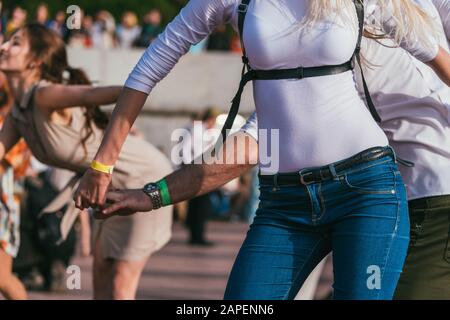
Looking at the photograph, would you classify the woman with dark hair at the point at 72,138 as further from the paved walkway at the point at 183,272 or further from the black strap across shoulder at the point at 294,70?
the paved walkway at the point at 183,272

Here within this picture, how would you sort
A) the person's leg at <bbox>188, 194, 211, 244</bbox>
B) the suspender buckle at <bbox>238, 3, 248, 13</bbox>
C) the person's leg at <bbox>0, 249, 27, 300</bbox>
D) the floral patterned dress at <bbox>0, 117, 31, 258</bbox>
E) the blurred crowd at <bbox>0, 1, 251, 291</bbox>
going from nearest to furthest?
the suspender buckle at <bbox>238, 3, 248, 13</bbox> < the person's leg at <bbox>0, 249, 27, 300</bbox> < the floral patterned dress at <bbox>0, 117, 31, 258</bbox> < the blurred crowd at <bbox>0, 1, 251, 291</bbox> < the person's leg at <bbox>188, 194, 211, 244</bbox>

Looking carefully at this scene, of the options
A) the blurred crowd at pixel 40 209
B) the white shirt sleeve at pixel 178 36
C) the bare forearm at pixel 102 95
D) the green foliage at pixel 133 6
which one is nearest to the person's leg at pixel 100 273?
the blurred crowd at pixel 40 209

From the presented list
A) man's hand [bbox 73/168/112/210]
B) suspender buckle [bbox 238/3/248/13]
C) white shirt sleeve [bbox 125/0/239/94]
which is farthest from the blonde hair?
man's hand [bbox 73/168/112/210]

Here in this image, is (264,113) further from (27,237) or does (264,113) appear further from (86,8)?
(86,8)

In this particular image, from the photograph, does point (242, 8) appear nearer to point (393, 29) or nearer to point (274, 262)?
point (393, 29)

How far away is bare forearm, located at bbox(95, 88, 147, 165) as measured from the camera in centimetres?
428

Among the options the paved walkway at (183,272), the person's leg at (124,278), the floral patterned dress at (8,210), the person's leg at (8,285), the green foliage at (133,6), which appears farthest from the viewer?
the green foliage at (133,6)

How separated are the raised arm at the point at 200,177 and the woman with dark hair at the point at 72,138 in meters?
1.73

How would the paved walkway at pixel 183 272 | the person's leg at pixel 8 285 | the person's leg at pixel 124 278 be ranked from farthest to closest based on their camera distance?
the paved walkway at pixel 183 272 → the person's leg at pixel 8 285 → the person's leg at pixel 124 278

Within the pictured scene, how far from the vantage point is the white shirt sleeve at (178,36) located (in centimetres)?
429

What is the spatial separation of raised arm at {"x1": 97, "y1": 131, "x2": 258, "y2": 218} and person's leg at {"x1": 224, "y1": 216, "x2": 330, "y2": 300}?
1.17 feet

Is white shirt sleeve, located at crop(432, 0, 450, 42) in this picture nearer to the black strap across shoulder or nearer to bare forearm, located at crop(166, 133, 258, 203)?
the black strap across shoulder

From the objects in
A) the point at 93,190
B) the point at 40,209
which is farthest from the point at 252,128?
the point at 40,209

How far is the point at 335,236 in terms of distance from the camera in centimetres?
420
